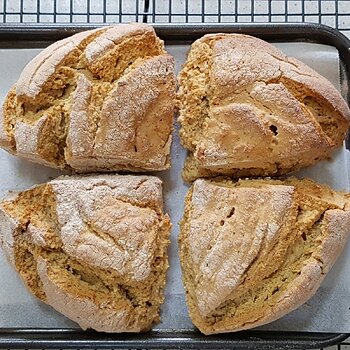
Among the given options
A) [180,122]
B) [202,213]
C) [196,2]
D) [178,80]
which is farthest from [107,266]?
[196,2]

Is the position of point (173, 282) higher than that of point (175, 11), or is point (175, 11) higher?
point (175, 11)

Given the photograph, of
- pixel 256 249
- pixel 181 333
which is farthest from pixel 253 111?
pixel 181 333

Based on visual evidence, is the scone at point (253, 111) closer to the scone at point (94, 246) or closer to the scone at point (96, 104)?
the scone at point (96, 104)

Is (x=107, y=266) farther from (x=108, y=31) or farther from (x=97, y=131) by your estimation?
(x=108, y=31)

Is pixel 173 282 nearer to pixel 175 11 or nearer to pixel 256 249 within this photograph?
pixel 256 249

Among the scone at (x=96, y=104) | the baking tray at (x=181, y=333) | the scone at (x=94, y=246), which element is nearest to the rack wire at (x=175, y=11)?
the baking tray at (x=181, y=333)
